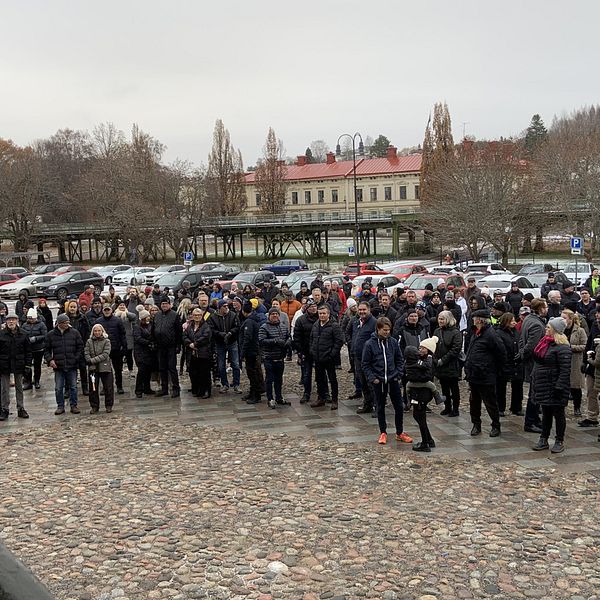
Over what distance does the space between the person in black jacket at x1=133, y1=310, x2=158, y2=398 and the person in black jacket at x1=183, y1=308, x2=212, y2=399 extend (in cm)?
69

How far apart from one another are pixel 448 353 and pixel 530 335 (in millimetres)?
1237

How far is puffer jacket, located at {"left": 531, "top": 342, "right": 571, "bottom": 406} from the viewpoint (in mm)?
8375

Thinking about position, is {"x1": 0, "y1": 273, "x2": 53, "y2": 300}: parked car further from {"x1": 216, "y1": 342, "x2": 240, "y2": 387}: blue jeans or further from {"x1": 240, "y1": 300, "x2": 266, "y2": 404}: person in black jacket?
{"x1": 240, "y1": 300, "x2": 266, "y2": 404}: person in black jacket

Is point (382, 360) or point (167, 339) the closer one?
point (382, 360)

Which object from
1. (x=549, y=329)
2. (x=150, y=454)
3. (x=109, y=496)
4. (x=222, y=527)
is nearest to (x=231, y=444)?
(x=150, y=454)

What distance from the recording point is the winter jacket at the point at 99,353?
37.7 feet

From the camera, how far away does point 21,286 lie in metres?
38.1

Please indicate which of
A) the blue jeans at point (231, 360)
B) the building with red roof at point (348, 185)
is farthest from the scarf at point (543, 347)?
the building with red roof at point (348, 185)

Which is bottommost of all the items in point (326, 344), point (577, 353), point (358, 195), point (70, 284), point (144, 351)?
point (70, 284)

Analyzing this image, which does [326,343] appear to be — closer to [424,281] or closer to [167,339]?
[167,339]

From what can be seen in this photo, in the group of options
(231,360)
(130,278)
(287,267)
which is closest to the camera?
(231,360)

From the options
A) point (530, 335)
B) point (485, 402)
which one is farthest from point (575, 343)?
point (485, 402)

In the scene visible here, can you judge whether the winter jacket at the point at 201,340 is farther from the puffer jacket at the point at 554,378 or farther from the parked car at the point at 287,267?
the parked car at the point at 287,267

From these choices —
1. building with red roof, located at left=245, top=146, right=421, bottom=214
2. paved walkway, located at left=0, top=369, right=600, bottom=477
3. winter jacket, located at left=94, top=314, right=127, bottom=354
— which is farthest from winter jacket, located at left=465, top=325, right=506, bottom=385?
building with red roof, located at left=245, top=146, right=421, bottom=214
